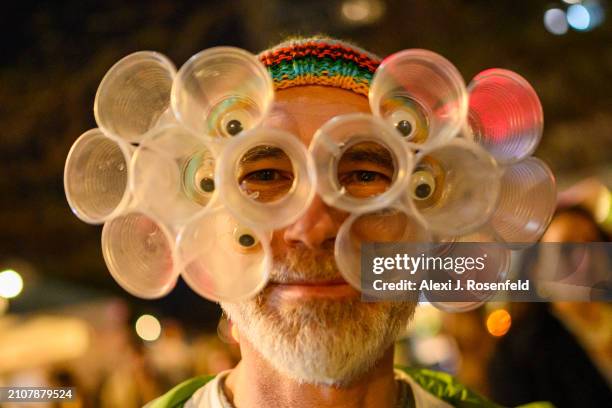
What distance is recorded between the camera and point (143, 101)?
93 centimetres

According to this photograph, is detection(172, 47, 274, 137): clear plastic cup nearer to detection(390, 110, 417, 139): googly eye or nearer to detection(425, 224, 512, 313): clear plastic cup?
detection(390, 110, 417, 139): googly eye

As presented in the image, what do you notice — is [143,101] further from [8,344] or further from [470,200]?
[8,344]

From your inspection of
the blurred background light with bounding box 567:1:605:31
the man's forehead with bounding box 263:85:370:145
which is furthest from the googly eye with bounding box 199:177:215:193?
the blurred background light with bounding box 567:1:605:31

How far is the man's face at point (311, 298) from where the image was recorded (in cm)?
91

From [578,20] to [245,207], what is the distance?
198 cm

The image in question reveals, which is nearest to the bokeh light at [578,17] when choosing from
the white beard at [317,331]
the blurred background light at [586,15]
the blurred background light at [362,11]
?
the blurred background light at [586,15]

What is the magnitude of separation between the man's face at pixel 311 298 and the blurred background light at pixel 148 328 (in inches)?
67.2

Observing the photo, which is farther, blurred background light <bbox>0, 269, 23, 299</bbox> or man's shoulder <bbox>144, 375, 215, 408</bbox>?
blurred background light <bbox>0, 269, 23, 299</bbox>

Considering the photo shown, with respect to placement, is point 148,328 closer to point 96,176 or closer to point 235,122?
point 96,176

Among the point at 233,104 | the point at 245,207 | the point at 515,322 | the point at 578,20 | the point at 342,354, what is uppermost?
the point at 578,20

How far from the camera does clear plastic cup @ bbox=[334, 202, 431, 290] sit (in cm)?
86

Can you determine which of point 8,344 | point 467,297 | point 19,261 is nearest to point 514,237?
point 467,297

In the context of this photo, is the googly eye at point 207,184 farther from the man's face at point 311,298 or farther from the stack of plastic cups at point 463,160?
the stack of plastic cups at point 463,160

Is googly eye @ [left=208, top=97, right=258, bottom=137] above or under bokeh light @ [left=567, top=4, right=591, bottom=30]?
under
